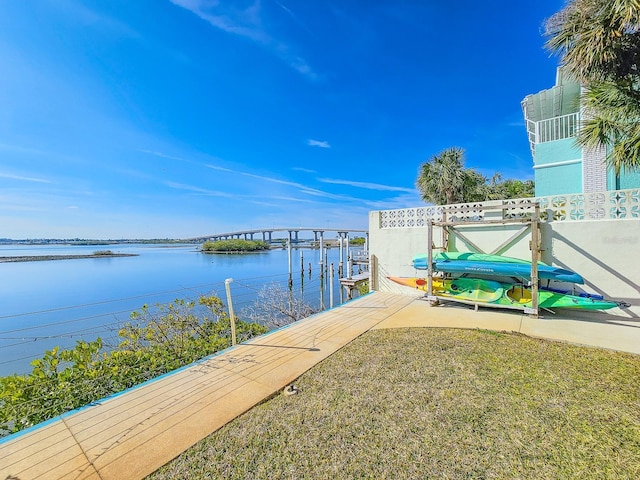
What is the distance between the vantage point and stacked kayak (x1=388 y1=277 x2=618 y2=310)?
408cm

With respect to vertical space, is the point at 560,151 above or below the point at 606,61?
above

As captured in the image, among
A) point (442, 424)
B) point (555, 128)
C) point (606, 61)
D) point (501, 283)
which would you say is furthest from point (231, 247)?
point (442, 424)

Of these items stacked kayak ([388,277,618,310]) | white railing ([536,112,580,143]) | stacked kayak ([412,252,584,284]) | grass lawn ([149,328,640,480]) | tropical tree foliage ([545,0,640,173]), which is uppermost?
white railing ([536,112,580,143])

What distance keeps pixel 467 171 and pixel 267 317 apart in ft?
41.4

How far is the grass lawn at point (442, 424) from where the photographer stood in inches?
58.3

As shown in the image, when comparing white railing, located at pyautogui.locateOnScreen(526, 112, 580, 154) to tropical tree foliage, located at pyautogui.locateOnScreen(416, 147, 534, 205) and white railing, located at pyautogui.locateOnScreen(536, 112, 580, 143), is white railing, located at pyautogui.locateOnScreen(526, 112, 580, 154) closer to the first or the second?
white railing, located at pyautogui.locateOnScreen(536, 112, 580, 143)

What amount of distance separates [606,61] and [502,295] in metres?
3.56

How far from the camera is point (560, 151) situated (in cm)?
938

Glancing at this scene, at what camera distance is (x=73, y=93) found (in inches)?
277

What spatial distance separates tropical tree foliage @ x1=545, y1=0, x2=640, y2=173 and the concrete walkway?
2.59 metres

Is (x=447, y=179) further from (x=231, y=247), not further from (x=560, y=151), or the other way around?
(x=231, y=247)

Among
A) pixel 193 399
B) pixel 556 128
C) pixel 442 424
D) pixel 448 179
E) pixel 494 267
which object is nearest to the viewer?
pixel 442 424

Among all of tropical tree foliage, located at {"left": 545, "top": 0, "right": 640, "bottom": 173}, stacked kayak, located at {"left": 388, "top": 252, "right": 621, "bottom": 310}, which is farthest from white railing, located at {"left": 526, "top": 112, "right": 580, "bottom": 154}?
stacked kayak, located at {"left": 388, "top": 252, "right": 621, "bottom": 310}

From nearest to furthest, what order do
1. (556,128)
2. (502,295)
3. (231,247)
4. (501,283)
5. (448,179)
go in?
(502,295) → (501,283) → (556,128) → (448,179) → (231,247)
